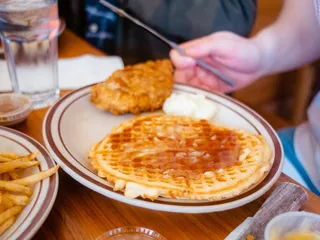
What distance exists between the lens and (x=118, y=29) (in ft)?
6.44

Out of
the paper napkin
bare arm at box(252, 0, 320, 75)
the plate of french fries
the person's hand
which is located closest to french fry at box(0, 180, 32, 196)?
the plate of french fries

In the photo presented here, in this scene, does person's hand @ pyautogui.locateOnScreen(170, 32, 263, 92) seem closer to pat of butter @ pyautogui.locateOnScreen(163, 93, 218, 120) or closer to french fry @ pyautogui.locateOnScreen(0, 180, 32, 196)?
pat of butter @ pyautogui.locateOnScreen(163, 93, 218, 120)

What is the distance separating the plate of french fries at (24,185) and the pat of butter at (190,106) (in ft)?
1.31

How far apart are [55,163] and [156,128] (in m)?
0.26

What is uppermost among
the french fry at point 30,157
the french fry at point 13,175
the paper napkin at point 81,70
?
the french fry at point 30,157

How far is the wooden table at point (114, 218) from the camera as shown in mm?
773

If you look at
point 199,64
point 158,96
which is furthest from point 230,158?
point 199,64

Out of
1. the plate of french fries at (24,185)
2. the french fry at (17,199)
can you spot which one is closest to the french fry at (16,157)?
the plate of french fries at (24,185)

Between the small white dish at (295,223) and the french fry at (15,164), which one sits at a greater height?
the small white dish at (295,223)

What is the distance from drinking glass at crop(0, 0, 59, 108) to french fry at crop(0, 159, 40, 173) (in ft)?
1.37

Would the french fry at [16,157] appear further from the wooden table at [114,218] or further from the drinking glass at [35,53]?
the drinking glass at [35,53]

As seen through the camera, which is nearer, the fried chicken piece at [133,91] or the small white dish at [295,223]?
the small white dish at [295,223]

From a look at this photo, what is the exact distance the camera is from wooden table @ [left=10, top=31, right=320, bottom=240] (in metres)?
0.77

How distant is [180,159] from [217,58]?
2.13 feet
